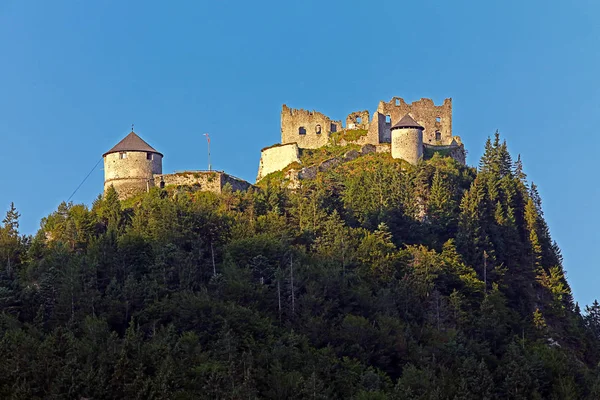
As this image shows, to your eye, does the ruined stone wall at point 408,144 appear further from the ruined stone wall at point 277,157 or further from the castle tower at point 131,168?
the castle tower at point 131,168

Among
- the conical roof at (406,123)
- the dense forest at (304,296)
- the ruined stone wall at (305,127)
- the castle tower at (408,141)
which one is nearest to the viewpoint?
the dense forest at (304,296)

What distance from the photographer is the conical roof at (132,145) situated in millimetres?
73375

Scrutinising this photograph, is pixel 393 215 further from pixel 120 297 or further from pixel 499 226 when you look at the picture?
pixel 120 297

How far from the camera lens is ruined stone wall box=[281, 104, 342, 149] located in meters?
83.4

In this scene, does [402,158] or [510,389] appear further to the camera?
[402,158]

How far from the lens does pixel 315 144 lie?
273 feet

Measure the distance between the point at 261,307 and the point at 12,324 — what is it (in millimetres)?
13162

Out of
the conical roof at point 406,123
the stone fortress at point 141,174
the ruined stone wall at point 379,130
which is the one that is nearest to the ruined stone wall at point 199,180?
the stone fortress at point 141,174

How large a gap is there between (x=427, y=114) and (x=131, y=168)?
24446 millimetres

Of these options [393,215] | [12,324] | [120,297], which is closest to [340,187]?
[393,215]

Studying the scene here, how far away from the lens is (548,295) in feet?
233

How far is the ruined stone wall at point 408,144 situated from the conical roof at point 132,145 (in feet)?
56.4

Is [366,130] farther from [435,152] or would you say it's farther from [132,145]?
[132,145]

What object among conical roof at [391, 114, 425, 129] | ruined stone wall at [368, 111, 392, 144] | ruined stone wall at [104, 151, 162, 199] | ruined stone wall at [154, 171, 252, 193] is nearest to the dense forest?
ruined stone wall at [154, 171, 252, 193]
